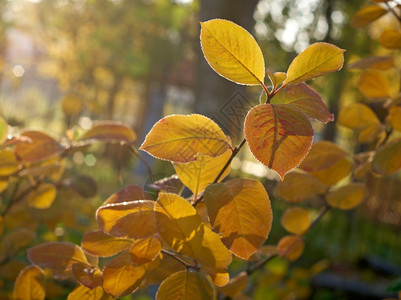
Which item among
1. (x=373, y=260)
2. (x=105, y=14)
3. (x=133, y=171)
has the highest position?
(x=105, y=14)

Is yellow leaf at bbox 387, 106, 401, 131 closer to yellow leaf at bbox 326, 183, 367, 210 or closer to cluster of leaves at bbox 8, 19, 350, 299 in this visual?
yellow leaf at bbox 326, 183, 367, 210

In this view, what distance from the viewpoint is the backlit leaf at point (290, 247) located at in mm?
794

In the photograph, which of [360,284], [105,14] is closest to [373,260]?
[360,284]

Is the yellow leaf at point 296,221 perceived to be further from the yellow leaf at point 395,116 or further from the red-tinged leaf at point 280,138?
the red-tinged leaf at point 280,138

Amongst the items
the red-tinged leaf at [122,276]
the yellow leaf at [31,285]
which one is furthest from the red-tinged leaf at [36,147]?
the red-tinged leaf at [122,276]

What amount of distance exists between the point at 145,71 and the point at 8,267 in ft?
35.2

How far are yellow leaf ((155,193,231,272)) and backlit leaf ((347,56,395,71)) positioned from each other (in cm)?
42

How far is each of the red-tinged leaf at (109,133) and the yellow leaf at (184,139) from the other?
280 mm

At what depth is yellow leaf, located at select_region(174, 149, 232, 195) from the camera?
571 mm

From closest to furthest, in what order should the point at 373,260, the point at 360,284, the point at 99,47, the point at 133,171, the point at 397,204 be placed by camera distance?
the point at 360,284 < the point at 373,260 < the point at 397,204 < the point at 133,171 < the point at 99,47

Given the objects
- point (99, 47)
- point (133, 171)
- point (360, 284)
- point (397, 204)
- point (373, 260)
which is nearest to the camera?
point (360, 284)

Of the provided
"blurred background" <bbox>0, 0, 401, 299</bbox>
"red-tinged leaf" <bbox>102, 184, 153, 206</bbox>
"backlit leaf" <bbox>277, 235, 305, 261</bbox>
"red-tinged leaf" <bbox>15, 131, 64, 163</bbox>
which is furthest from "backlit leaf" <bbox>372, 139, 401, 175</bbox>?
"blurred background" <bbox>0, 0, 401, 299</bbox>

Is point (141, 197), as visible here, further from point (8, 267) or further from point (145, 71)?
point (145, 71)

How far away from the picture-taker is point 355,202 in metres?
0.81
